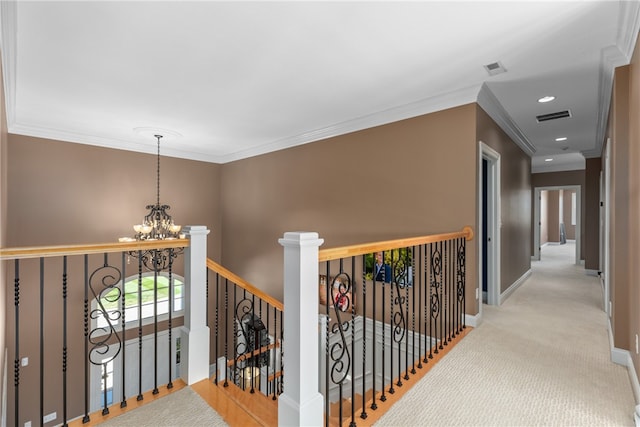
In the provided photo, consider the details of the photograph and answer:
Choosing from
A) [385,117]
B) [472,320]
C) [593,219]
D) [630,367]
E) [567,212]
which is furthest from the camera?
[567,212]

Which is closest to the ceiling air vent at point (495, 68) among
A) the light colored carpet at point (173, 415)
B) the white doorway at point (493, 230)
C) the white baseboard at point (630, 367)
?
the white doorway at point (493, 230)

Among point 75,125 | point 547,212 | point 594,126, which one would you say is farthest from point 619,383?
point 547,212

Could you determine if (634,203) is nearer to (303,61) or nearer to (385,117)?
(385,117)

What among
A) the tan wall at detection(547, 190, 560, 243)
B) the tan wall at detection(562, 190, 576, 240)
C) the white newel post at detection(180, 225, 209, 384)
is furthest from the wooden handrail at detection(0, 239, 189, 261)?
the tan wall at detection(562, 190, 576, 240)

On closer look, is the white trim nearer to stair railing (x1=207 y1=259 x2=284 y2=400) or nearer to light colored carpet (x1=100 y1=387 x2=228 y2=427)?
stair railing (x1=207 y1=259 x2=284 y2=400)

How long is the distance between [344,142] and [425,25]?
2243 millimetres

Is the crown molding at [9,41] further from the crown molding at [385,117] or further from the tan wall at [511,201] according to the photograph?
the tan wall at [511,201]

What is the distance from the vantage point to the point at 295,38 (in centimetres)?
236

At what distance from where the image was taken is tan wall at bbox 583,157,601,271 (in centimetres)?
580

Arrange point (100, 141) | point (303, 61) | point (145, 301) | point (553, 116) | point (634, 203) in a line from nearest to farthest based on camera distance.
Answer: point (634, 203) → point (303, 61) → point (553, 116) → point (100, 141) → point (145, 301)

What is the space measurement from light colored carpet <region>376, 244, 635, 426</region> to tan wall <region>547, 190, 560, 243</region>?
999 cm

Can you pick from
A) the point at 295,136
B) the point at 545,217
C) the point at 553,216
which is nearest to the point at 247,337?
the point at 295,136

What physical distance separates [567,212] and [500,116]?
452 inches

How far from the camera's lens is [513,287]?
4.59 meters
